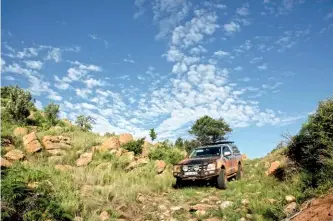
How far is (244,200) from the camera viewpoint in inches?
353

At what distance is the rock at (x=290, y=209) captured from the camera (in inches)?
277

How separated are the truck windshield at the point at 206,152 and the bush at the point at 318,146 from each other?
9.44ft

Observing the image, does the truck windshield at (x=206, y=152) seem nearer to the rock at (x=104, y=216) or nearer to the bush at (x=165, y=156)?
the bush at (x=165, y=156)

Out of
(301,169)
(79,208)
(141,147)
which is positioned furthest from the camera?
Answer: (141,147)

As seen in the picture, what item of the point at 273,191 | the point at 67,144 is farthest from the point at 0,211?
the point at 67,144

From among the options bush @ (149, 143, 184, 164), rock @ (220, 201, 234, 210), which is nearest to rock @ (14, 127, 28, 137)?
bush @ (149, 143, 184, 164)

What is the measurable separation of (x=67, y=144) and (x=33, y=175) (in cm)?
700

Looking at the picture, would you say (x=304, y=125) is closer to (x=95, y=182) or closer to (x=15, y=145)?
(x=95, y=182)

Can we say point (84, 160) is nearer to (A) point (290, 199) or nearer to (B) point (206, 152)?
(B) point (206, 152)

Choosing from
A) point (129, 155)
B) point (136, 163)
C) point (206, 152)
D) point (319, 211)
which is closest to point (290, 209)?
point (319, 211)

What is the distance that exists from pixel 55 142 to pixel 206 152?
23.2 ft

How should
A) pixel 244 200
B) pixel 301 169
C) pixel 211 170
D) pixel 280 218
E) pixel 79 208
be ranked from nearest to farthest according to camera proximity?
pixel 280 218 → pixel 79 208 → pixel 244 200 → pixel 301 169 → pixel 211 170

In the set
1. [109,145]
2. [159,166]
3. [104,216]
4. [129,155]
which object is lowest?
[104,216]

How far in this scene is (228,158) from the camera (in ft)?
43.4
